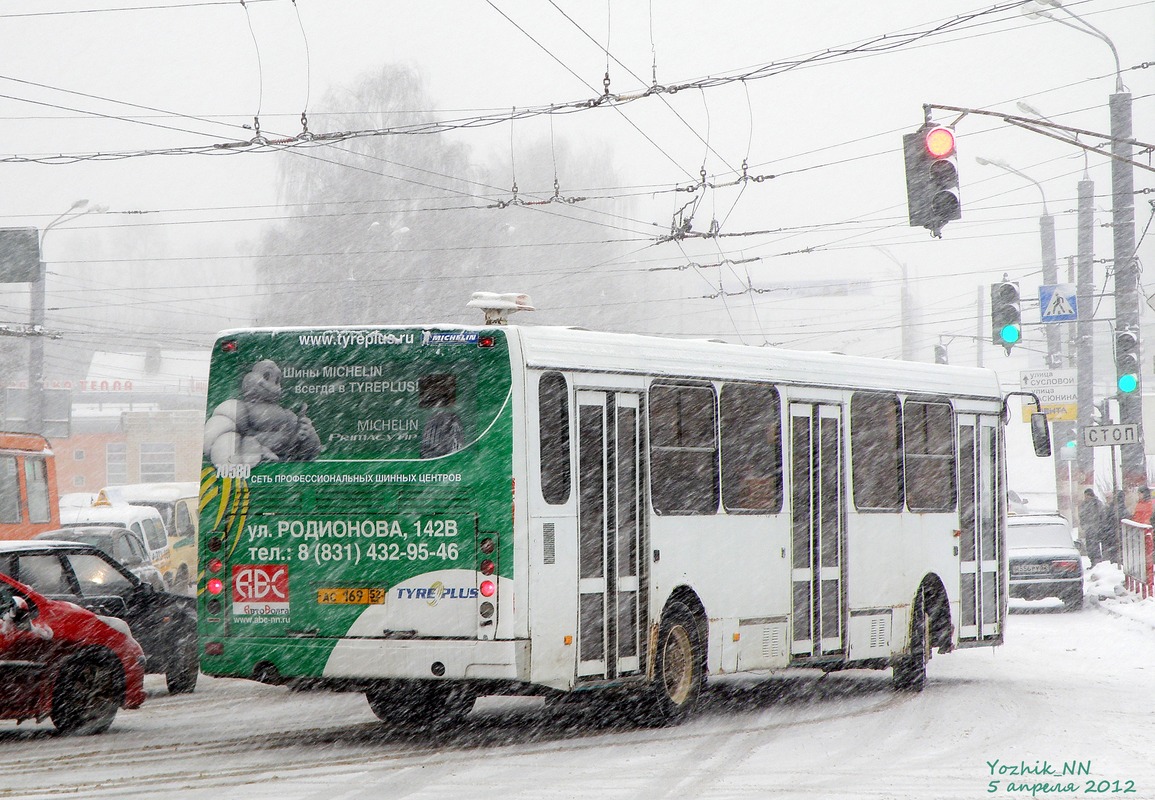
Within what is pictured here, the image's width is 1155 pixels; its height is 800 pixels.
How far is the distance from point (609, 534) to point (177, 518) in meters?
22.9

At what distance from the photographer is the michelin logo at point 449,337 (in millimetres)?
10633

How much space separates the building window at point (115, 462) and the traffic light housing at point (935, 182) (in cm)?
6615

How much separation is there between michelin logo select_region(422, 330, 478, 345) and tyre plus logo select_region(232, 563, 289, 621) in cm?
174

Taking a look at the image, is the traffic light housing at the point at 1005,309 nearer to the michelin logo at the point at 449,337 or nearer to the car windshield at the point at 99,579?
the car windshield at the point at 99,579

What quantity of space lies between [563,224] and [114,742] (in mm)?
59350

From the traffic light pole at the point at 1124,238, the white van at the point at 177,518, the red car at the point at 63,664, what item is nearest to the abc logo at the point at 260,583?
Answer: the red car at the point at 63,664

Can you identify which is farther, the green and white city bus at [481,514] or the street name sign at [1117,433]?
the street name sign at [1117,433]

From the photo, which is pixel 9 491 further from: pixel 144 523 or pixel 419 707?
pixel 419 707

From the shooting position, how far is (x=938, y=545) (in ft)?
51.8

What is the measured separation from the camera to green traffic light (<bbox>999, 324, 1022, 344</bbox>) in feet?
77.3

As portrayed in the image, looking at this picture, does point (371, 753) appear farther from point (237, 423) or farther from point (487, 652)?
point (237, 423)

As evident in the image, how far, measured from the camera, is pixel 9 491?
77.1ft

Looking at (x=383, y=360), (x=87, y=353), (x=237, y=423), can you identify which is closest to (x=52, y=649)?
(x=237, y=423)

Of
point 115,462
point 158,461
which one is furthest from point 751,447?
point 115,462
